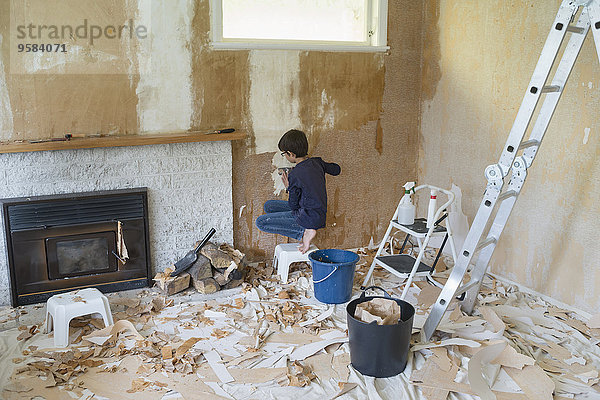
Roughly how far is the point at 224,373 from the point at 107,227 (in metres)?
1.61

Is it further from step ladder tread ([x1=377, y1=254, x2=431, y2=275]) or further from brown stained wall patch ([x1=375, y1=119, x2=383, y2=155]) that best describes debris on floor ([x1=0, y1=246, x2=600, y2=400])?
brown stained wall patch ([x1=375, y1=119, x2=383, y2=155])

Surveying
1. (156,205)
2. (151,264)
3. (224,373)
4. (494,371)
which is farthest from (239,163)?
(494,371)

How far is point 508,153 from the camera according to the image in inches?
122

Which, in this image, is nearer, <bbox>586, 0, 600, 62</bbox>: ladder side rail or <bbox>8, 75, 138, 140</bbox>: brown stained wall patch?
<bbox>586, 0, 600, 62</bbox>: ladder side rail

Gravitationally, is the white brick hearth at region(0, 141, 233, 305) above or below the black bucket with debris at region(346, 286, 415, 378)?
above

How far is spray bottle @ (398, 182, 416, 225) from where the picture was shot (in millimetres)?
4020

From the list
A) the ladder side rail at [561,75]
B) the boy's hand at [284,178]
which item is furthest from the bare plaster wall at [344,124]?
the ladder side rail at [561,75]

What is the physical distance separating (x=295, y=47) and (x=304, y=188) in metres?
1.19

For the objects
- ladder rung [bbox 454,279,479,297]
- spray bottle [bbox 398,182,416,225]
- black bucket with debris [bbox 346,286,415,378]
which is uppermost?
spray bottle [bbox 398,182,416,225]

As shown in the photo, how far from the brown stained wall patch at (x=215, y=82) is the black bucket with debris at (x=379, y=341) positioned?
77.5 inches

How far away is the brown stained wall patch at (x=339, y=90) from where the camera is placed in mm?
4602

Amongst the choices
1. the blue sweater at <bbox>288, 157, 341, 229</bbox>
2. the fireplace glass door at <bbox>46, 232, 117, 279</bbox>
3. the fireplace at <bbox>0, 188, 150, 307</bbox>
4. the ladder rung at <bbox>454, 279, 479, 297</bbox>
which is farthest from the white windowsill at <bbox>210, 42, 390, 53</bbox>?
the ladder rung at <bbox>454, 279, 479, 297</bbox>

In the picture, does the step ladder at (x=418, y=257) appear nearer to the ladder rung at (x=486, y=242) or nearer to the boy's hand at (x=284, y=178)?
the ladder rung at (x=486, y=242)

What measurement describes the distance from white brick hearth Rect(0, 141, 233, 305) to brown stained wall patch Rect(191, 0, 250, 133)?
0.67 feet
